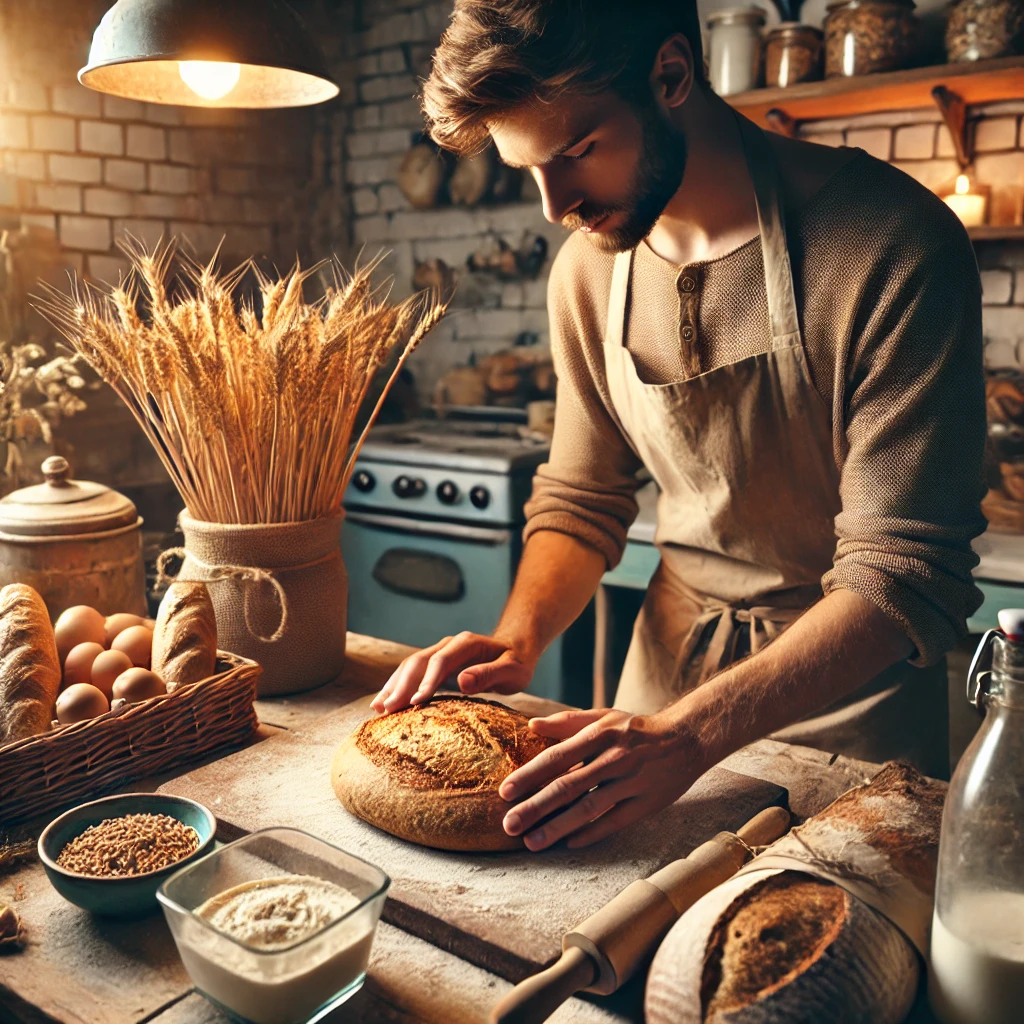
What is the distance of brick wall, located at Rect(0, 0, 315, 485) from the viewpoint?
3291 mm

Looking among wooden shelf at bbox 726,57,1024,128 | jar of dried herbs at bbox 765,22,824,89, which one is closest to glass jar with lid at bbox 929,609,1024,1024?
wooden shelf at bbox 726,57,1024,128

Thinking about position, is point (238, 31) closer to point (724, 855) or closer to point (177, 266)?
point (724, 855)

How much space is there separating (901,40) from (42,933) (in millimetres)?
2839

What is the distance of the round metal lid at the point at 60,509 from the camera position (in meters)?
1.57

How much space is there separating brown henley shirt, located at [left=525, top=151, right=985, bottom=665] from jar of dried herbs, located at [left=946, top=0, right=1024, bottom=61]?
4.86 feet

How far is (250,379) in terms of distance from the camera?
1.50m

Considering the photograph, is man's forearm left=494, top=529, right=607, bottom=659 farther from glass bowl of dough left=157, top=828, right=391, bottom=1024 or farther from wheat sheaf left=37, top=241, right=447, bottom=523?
glass bowl of dough left=157, top=828, right=391, bottom=1024

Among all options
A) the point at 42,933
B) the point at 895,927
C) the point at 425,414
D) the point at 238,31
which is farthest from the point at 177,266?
the point at 895,927

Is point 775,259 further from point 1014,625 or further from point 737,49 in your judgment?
point 737,49

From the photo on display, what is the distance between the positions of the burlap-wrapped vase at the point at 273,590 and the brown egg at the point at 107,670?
0.22 metres

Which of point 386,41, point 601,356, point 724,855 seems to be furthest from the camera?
point 386,41

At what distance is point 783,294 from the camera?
57.1 inches

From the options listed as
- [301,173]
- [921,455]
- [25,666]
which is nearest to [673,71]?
[921,455]

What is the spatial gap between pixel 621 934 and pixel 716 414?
915 mm
